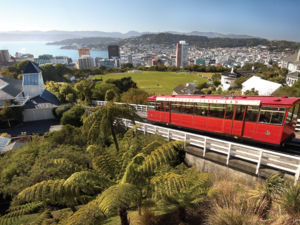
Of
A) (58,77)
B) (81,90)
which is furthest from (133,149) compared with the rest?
(58,77)

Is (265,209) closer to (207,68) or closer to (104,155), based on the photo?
(104,155)

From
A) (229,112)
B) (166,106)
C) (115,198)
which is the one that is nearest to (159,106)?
(166,106)

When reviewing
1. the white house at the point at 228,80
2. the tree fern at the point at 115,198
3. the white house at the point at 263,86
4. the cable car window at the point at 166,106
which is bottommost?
the white house at the point at 228,80

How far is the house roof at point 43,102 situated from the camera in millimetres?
26328

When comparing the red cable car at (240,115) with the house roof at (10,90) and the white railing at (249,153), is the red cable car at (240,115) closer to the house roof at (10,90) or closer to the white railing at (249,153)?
the white railing at (249,153)

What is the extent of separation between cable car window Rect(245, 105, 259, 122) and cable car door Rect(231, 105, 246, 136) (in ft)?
0.73

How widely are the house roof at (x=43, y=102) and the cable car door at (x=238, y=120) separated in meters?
26.2

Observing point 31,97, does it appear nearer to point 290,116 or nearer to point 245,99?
point 245,99

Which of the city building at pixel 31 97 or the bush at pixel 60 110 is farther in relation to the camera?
the city building at pixel 31 97

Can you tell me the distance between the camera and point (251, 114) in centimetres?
975

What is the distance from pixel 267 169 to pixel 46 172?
10979mm

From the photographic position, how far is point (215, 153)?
9.60 m

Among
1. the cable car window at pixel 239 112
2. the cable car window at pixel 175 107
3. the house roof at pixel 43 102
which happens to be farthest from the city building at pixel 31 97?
the cable car window at pixel 239 112

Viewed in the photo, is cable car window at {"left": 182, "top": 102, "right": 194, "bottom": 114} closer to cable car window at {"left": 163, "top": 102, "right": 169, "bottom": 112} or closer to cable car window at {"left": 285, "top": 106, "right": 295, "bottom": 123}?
cable car window at {"left": 163, "top": 102, "right": 169, "bottom": 112}
